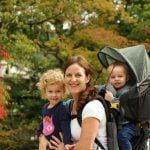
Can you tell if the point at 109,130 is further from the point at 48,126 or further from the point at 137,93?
the point at 48,126

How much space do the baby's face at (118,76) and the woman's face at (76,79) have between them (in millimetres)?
357

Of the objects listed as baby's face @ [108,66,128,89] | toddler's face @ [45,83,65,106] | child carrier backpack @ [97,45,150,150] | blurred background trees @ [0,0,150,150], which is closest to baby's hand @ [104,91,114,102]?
child carrier backpack @ [97,45,150,150]

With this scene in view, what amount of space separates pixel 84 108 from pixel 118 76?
547mm

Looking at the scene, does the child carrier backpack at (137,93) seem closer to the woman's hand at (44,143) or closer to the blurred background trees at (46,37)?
the woman's hand at (44,143)

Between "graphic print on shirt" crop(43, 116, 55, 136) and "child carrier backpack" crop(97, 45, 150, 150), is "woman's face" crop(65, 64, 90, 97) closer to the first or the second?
"child carrier backpack" crop(97, 45, 150, 150)

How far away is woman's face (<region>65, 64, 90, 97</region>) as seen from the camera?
A: 8.93 ft

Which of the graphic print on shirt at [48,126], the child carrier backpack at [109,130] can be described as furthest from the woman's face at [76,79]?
the graphic print on shirt at [48,126]

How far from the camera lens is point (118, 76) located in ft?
10.1

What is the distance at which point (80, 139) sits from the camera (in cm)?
258

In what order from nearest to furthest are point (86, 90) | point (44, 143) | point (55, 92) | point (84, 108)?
point (84, 108)
point (86, 90)
point (44, 143)
point (55, 92)

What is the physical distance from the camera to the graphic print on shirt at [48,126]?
10.1 ft

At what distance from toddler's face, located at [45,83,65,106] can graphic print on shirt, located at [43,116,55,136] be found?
0.14 m

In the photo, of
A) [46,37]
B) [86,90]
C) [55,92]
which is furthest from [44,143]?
[46,37]

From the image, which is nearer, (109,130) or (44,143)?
(109,130)
